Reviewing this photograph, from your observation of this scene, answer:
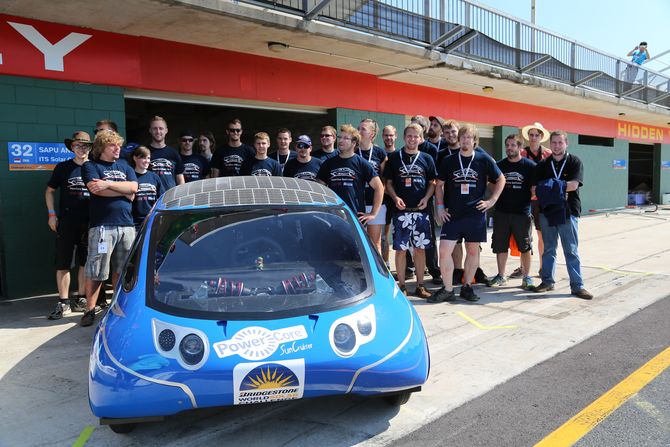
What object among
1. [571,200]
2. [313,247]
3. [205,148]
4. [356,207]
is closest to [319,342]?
[313,247]

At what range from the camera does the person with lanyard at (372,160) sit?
21.3ft

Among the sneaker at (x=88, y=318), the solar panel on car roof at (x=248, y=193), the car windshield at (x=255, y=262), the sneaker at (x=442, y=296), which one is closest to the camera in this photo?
the car windshield at (x=255, y=262)

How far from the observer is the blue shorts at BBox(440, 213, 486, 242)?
5.89m

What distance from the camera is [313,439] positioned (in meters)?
2.92

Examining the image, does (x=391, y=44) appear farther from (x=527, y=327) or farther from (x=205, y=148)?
(x=527, y=327)

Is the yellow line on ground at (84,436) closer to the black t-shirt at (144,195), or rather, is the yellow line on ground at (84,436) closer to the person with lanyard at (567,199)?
the black t-shirt at (144,195)

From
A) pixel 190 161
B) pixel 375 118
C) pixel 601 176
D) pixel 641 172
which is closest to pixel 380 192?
pixel 190 161

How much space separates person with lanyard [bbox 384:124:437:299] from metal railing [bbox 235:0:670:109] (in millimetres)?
2462

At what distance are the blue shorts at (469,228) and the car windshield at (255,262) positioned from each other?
97.8 inches

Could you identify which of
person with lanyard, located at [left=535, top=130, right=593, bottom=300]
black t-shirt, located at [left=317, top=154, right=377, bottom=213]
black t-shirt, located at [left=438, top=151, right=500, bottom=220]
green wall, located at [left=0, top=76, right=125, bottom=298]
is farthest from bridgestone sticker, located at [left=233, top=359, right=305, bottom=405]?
green wall, located at [left=0, top=76, right=125, bottom=298]

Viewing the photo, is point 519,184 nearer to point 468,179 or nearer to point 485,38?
point 468,179

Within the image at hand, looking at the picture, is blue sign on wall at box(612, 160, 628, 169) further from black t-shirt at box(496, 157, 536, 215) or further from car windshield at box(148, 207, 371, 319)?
car windshield at box(148, 207, 371, 319)

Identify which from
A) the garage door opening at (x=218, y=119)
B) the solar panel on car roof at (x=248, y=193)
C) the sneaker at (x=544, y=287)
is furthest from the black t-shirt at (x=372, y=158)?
the garage door opening at (x=218, y=119)

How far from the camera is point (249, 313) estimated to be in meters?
2.93
